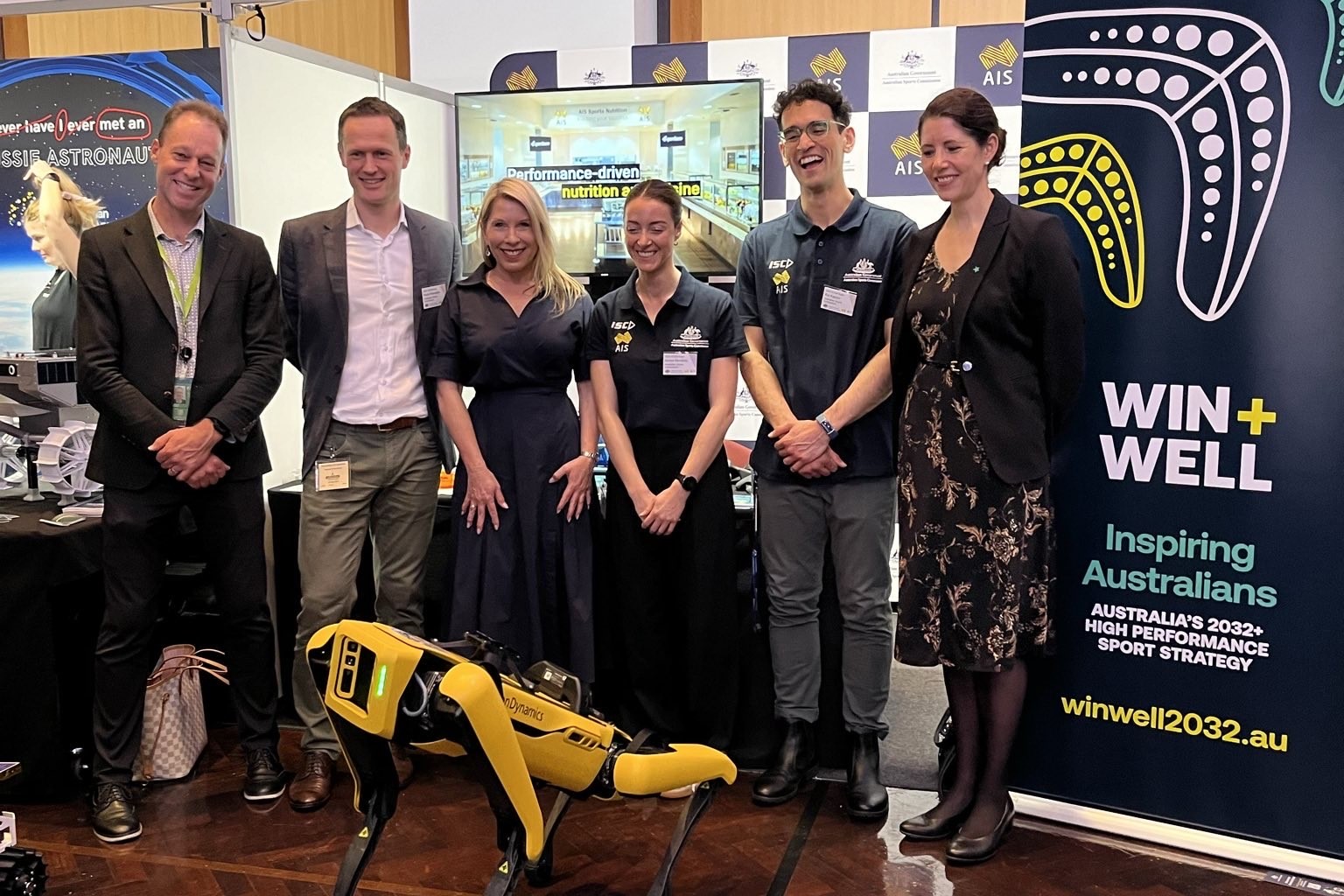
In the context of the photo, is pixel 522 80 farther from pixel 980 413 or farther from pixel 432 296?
pixel 980 413

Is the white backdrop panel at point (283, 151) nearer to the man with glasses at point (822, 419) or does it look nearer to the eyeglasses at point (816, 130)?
the man with glasses at point (822, 419)

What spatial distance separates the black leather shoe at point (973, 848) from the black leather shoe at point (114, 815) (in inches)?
79.1

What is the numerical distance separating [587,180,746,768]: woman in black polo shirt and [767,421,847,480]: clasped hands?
0.58 feet

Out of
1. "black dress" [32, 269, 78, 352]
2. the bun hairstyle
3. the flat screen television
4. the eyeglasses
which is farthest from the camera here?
the flat screen television

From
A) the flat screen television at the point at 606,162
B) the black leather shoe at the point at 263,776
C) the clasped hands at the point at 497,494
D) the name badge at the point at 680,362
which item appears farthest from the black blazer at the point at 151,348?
the flat screen television at the point at 606,162

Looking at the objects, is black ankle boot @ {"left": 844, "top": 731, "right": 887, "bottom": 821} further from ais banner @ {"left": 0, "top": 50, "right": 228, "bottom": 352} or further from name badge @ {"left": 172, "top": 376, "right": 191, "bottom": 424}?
ais banner @ {"left": 0, "top": 50, "right": 228, "bottom": 352}

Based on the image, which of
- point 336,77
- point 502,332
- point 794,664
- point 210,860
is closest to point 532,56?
point 336,77

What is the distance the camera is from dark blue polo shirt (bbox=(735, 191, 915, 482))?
289cm

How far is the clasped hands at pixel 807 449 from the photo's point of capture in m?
2.88

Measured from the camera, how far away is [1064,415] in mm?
2684

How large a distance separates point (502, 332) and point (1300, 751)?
214 cm

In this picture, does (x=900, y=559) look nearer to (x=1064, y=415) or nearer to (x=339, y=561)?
(x=1064, y=415)

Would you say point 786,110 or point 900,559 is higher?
point 786,110

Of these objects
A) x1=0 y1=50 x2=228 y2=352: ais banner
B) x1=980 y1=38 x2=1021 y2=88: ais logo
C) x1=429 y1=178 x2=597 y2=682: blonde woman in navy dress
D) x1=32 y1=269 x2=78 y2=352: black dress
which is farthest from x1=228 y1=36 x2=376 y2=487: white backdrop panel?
x1=980 y1=38 x2=1021 y2=88: ais logo
